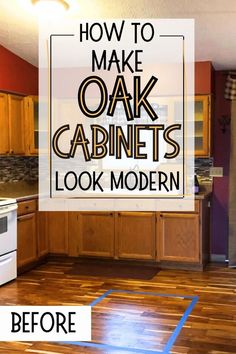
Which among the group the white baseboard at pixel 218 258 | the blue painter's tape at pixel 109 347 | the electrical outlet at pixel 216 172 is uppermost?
the electrical outlet at pixel 216 172

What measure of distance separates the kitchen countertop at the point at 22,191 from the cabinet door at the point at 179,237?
0.29 meters

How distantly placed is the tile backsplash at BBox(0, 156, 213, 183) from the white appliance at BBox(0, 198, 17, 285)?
90cm

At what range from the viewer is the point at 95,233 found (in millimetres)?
5215

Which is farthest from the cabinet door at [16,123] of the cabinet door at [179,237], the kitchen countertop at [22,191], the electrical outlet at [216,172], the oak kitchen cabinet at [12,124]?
the electrical outlet at [216,172]

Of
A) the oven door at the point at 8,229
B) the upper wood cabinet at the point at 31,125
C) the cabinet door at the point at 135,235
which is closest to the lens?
the oven door at the point at 8,229

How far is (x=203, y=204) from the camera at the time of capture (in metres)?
4.95

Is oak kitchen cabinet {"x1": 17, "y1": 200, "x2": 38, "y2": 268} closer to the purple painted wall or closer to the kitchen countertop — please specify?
the kitchen countertop

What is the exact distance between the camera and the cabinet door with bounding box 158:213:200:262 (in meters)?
4.88

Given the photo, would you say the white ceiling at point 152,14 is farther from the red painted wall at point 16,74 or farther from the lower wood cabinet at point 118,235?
the lower wood cabinet at point 118,235

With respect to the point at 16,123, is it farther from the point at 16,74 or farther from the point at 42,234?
the point at 42,234

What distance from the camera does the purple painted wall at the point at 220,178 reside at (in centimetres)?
539

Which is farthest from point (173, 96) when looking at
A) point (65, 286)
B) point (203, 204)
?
point (65, 286)

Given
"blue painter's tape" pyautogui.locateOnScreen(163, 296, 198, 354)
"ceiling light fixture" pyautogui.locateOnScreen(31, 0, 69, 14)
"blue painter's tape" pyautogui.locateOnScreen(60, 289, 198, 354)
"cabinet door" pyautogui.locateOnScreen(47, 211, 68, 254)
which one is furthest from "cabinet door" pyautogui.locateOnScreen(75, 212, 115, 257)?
"ceiling light fixture" pyautogui.locateOnScreen(31, 0, 69, 14)

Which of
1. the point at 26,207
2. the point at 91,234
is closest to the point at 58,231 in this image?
the point at 91,234
